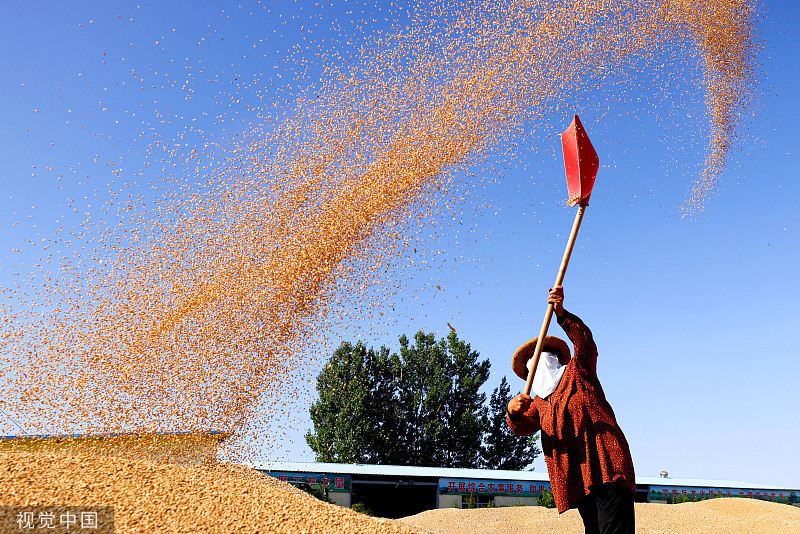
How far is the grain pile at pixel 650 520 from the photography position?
9008mm

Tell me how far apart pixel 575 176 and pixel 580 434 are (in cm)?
172

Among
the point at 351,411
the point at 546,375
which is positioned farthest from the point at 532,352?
the point at 351,411

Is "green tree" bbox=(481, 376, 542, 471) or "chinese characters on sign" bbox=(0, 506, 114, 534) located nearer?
"chinese characters on sign" bbox=(0, 506, 114, 534)

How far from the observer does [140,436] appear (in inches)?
251

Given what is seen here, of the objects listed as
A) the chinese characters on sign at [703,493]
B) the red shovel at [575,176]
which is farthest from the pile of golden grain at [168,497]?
the chinese characters on sign at [703,493]

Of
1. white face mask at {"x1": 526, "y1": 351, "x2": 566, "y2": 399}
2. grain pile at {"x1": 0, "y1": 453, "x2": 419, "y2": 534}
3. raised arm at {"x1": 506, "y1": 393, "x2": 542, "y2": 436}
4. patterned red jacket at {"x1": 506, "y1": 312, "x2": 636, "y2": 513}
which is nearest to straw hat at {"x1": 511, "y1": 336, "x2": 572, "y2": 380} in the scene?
white face mask at {"x1": 526, "y1": 351, "x2": 566, "y2": 399}

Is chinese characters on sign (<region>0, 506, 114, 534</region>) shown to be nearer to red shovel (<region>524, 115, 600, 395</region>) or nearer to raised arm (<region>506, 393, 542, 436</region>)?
raised arm (<region>506, 393, 542, 436</region>)

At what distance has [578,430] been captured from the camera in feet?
12.2

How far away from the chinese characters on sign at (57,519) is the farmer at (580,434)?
2.99m

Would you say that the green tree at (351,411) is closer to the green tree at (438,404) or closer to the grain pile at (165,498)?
the green tree at (438,404)

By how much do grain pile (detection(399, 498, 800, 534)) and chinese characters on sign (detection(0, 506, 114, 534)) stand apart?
5223 mm

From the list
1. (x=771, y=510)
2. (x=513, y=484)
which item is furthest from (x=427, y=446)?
(x=771, y=510)

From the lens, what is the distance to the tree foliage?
2436 cm

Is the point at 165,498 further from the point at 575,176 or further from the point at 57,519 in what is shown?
the point at 575,176
